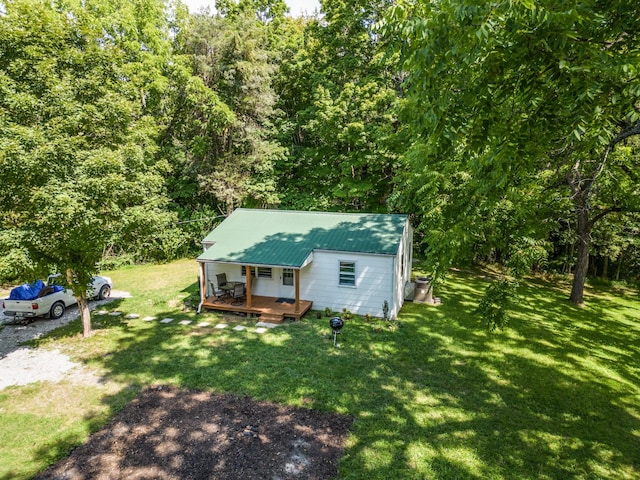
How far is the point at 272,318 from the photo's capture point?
40.6 feet

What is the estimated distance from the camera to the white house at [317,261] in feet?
41.3

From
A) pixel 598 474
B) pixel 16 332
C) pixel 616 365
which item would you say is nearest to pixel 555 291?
pixel 616 365

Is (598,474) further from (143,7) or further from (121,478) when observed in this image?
(143,7)

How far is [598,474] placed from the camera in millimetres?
6035

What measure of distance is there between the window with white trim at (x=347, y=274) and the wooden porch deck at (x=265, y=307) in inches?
58.6

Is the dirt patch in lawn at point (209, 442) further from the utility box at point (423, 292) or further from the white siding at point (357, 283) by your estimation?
the utility box at point (423, 292)

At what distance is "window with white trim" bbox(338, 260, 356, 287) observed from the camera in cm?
1293

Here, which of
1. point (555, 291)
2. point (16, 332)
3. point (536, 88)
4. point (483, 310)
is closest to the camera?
point (536, 88)

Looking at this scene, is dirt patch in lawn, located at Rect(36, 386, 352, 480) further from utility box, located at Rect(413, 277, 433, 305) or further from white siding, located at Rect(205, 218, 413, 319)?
utility box, located at Rect(413, 277, 433, 305)

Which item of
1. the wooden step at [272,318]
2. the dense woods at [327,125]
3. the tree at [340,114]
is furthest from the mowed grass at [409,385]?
the tree at [340,114]

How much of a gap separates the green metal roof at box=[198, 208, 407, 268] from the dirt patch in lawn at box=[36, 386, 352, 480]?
215 inches

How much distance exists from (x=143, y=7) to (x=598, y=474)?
93.6ft

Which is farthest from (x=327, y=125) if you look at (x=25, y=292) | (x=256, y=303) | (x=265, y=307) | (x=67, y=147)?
(x=25, y=292)

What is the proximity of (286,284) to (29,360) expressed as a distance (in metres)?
7.88
